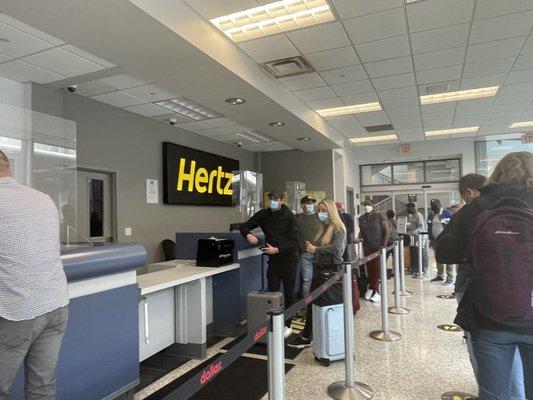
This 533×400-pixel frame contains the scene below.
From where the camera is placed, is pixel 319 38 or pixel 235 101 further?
pixel 235 101

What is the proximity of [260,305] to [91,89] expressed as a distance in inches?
134

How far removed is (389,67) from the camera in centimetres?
470

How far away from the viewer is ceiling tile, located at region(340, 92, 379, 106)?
19.1ft

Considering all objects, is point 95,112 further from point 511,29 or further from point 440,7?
point 511,29

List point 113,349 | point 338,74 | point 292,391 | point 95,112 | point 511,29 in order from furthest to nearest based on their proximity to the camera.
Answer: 1. point 95,112
2. point 338,74
3. point 511,29
4. point 292,391
5. point 113,349

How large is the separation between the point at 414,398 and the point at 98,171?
461 cm

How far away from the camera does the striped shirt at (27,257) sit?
5.38ft

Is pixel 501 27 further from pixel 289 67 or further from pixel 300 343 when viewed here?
pixel 300 343

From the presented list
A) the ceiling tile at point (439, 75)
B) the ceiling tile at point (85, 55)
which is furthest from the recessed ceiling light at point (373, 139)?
the ceiling tile at point (85, 55)

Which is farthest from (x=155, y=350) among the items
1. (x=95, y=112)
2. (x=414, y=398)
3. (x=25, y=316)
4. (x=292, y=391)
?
(x=95, y=112)

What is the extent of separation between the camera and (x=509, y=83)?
5484mm

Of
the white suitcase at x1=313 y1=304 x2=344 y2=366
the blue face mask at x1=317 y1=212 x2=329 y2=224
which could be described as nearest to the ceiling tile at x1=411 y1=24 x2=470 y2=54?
the blue face mask at x1=317 y1=212 x2=329 y2=224

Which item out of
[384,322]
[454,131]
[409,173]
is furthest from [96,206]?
[409,173]

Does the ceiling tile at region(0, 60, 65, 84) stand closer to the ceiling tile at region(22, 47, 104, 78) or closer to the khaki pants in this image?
the ceiling tile at region(22, 47, 104, 78)
